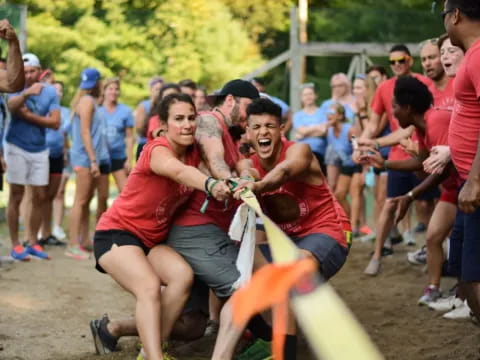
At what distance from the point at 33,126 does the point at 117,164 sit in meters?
1.58

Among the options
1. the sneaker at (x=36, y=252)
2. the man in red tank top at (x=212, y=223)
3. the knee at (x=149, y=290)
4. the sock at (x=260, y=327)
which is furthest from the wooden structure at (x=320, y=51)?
the knee at (x=149, y=290)

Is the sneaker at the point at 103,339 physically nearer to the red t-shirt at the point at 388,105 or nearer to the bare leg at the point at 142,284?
the bare leg at the point at 142,284

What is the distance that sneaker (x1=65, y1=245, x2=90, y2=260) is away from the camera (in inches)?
354

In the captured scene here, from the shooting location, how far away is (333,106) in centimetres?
1090

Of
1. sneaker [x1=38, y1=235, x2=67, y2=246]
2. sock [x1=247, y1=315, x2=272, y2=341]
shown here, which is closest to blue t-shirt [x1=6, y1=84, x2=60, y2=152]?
sneaker [x1=38, y1=235, x2=67, y2=246]

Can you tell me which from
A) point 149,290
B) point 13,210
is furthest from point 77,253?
point 149,290

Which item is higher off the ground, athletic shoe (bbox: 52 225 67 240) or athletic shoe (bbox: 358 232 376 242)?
athletic shoe (bbox: 52 225 67 240)

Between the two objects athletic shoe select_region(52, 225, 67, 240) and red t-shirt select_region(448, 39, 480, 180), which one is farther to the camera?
athletic shoe select_region(52, 225, 67, 240)

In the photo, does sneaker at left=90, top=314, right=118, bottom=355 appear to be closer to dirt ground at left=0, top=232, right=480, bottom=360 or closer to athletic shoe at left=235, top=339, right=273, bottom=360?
dirt ground at left=0, top=232, right=480, bottom=360

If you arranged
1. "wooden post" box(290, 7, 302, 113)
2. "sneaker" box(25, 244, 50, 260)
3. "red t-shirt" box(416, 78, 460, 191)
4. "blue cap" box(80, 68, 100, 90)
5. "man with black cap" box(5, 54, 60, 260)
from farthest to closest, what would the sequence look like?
"wooden post" box(290, 7, 302, 113) → "blue cap" box(80, 68, 100, 90) → "sneaker" box(25, 244, 50, 260) → "man with black cap" box(5, 54, 60, 260) → "red t-shirt" box(416, 78, 460, 191)

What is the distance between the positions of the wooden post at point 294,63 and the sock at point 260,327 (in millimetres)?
10026

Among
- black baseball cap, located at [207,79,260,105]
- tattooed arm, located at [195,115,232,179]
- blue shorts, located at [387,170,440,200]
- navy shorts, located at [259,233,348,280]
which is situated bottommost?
blue shorts, located at [387,170,440,200]

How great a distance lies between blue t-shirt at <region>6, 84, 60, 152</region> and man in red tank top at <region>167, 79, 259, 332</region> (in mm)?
4037

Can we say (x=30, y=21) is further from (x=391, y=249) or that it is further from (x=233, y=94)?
(x=233, y=94)
